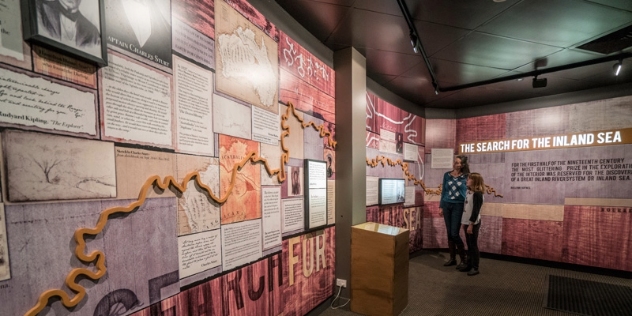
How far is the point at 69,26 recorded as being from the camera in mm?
911

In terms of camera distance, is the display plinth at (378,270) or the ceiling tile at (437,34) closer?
the ceiling tile at (437,34)

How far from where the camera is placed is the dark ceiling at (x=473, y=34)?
6.21ft

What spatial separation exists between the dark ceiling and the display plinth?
194 centimetres

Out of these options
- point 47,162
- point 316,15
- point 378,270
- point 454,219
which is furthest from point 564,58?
point 47,162

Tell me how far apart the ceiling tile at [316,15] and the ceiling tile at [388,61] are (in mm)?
624

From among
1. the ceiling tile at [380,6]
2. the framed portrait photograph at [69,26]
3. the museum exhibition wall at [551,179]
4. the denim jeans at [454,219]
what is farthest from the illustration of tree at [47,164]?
the museum exhibition wall at [551,179]

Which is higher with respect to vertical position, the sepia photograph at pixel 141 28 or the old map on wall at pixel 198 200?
the sepia photograph at pixel 141 28

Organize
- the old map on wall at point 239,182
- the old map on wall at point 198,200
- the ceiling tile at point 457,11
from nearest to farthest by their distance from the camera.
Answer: the old map on wall at point 198,200 → the old map on wall at point 239,182 → the ceiling tile at point 457,11

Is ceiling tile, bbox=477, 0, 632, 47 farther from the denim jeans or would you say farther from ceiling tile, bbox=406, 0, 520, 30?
the denim jeans

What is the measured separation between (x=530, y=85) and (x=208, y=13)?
4285 millimetres

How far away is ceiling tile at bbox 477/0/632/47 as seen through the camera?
1848mm

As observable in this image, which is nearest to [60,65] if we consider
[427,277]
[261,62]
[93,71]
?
[93,71]

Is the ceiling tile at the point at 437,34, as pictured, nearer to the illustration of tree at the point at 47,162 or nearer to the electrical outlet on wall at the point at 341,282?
the illustration of tree at the point at 47,162

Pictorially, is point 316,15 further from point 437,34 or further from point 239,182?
point 239,182
